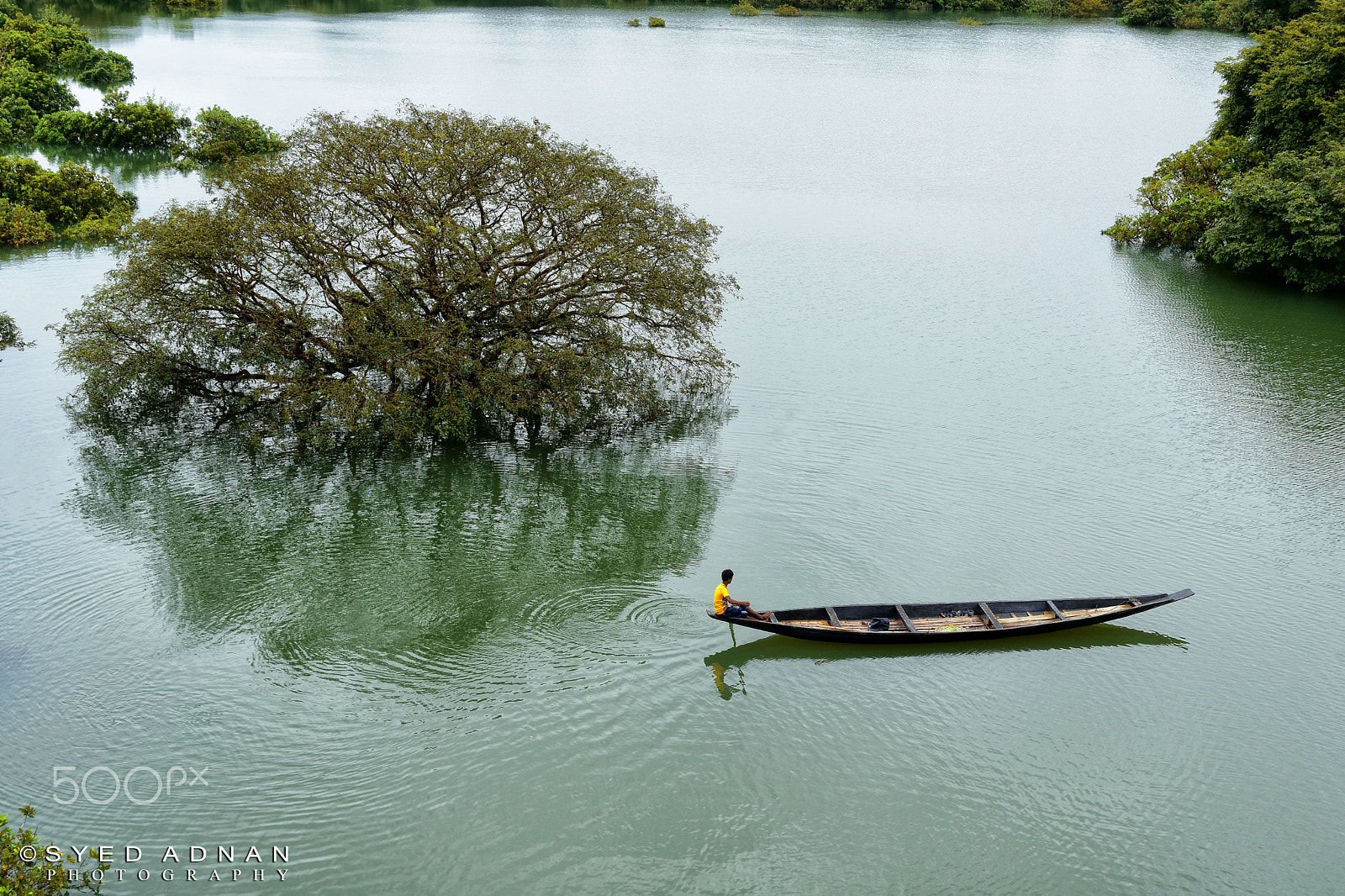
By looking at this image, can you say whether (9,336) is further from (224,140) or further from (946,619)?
(946,619)

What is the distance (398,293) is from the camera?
22.5 m

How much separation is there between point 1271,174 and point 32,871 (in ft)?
128

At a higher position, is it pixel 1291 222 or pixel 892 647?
pixel 1291 222

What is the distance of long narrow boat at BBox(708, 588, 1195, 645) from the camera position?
16281 mm

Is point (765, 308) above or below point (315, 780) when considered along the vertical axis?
above

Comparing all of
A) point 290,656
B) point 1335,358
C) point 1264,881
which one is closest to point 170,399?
point 290,656

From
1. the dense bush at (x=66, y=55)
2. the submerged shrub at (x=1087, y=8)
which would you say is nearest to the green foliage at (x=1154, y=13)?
the submerged shrub at (x=1087, y=8)

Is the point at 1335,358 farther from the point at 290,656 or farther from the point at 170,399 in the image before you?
the point at 170,399

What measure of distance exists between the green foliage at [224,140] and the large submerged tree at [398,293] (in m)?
25.7

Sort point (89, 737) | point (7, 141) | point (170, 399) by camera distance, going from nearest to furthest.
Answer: point (89, 737)
point (170, 399)
point (7, 141)

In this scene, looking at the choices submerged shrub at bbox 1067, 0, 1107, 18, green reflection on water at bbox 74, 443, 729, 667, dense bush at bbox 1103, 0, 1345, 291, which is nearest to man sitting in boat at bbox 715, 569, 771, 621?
green reflection on water at bbox 74, 443, 729, 667

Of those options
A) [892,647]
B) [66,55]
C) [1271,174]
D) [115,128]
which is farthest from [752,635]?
[66,55]

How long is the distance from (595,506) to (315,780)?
8963mm

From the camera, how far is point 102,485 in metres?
20.9
